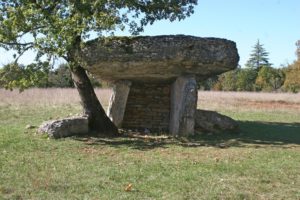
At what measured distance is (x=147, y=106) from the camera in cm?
1712

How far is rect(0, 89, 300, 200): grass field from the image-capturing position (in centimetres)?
737

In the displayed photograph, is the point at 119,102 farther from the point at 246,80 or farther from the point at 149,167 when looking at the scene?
the point at 246,80

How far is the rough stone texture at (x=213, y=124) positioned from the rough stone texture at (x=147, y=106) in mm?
1457

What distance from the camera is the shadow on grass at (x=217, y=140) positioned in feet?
40.8

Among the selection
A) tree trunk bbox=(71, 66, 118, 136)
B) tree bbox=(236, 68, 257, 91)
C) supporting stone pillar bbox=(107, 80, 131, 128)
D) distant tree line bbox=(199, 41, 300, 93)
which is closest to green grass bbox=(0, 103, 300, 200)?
tree trunk bbox=(71, 66, 118, 136)

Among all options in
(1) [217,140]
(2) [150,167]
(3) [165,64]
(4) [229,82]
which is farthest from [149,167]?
(4) [229,82]

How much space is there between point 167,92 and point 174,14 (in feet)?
11.0

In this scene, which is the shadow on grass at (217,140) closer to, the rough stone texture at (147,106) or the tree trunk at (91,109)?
the tree trunk at (91,109)

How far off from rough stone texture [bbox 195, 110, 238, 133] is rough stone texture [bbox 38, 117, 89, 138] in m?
3.92

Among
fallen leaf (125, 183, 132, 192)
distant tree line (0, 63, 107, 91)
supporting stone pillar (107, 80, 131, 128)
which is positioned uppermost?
distant tree line (0, 63, 107, 91)

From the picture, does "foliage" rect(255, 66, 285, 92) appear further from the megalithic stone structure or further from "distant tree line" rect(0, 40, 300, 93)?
the megalithic stone structure

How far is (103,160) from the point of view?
9977 mm

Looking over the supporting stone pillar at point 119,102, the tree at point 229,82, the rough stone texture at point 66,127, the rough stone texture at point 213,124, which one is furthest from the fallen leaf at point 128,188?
the tree at point 229,82

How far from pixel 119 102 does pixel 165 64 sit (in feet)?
9.10
